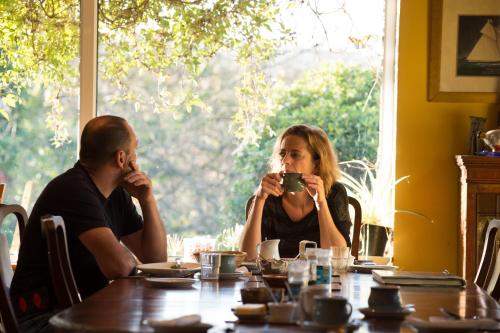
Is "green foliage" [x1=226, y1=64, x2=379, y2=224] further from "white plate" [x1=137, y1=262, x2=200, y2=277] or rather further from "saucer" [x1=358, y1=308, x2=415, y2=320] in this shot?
"saucer" [x1=358, y1=308, x2=415, y2=320]

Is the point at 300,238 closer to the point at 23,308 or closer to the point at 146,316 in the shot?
the point at 23,308

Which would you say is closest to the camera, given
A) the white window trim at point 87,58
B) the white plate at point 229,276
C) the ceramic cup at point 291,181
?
the white plate at point 229,276

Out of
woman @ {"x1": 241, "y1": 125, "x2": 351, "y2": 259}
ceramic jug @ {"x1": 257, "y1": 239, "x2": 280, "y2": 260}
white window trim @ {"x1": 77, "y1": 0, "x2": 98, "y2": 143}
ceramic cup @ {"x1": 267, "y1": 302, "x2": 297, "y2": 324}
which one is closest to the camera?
ceramic cup @ {"x1": 267, "y1": 302, "x2": 297, "y2": 324}

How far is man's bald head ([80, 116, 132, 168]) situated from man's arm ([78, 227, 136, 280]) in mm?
392

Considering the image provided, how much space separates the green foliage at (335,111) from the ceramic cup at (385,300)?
11.1 feet

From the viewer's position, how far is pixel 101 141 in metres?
3.20

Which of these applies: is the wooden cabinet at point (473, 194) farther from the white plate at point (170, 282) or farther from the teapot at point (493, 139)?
the white plate at point (170, 282)

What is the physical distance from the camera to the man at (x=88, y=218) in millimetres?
2836

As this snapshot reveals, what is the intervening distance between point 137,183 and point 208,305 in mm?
1296

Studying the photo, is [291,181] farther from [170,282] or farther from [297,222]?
[170,282]

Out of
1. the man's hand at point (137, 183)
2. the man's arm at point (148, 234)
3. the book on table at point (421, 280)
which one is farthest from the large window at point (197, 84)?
the book on table at point (421, 280)

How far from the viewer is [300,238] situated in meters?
3.87

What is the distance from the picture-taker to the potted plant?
4.98 meters

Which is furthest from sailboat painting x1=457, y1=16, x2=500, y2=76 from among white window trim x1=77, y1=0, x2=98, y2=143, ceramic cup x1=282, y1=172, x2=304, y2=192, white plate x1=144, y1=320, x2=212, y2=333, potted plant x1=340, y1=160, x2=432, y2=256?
white plate x1=144, y1=320, x2=212, y2=333
